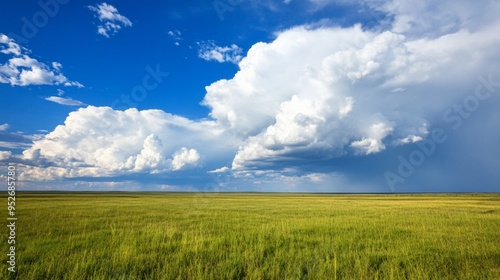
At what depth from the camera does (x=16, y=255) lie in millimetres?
10531

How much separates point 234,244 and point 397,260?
22.1 feet

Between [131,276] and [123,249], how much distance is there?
3.47 meters

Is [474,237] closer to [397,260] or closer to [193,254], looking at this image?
[397,260]

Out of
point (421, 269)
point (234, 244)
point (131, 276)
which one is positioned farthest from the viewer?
point (234, 244)

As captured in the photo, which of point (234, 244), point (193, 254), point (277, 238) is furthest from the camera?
point (277, 238)

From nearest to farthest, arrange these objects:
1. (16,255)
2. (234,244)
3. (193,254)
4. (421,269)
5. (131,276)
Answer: (131,276), (421,269), (16,255), (193,254), (234,244)

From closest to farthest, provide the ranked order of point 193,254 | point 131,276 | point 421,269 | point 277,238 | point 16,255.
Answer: point 131,276
point 421,269
point 16,255
point 193,254
point 277,238

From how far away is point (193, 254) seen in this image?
37.0 ft

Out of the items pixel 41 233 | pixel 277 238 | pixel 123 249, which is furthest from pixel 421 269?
pixel 41 233

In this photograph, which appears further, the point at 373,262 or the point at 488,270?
the point at 373,262

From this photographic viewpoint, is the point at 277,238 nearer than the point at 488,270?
No

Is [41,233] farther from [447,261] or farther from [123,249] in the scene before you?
[447,261]

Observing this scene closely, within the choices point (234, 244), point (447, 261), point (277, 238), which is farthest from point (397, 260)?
point (234, 244)

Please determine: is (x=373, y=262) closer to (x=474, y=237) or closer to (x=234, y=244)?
(x=234, y=244)
